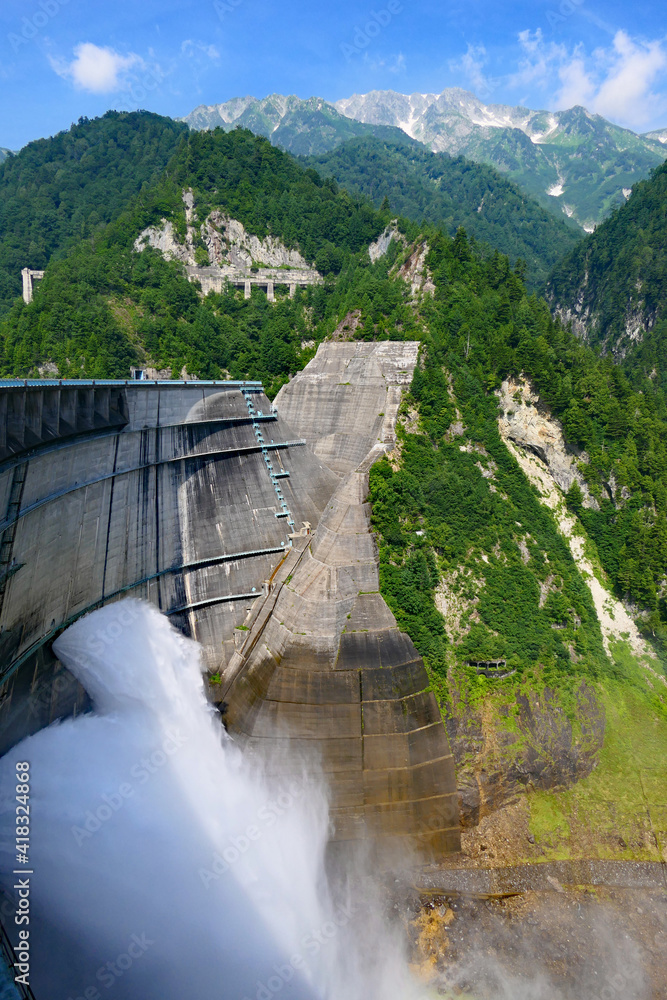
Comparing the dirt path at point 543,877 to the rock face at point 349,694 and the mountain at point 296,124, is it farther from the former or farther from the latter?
the mountain at point 296,124

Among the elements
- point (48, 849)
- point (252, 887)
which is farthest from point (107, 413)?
point (252, 887)

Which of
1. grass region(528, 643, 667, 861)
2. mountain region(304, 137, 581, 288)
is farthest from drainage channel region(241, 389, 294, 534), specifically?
mountain region(304, 137, 581, 288)

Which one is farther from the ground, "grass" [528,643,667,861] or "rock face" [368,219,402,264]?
"rock face" [368,219,402,264]

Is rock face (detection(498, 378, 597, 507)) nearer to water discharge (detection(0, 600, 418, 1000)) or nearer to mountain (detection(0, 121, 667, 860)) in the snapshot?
mountain (detection(0, 121, 667, 860))

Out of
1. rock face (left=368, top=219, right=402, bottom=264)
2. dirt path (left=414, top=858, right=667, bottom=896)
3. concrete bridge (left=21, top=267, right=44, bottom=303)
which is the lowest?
dirt path (left=414, top=858, right=667, bottom=896)

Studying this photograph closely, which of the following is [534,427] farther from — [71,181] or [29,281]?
[71,181]

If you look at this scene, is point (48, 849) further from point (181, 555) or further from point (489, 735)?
point (489, 735)
